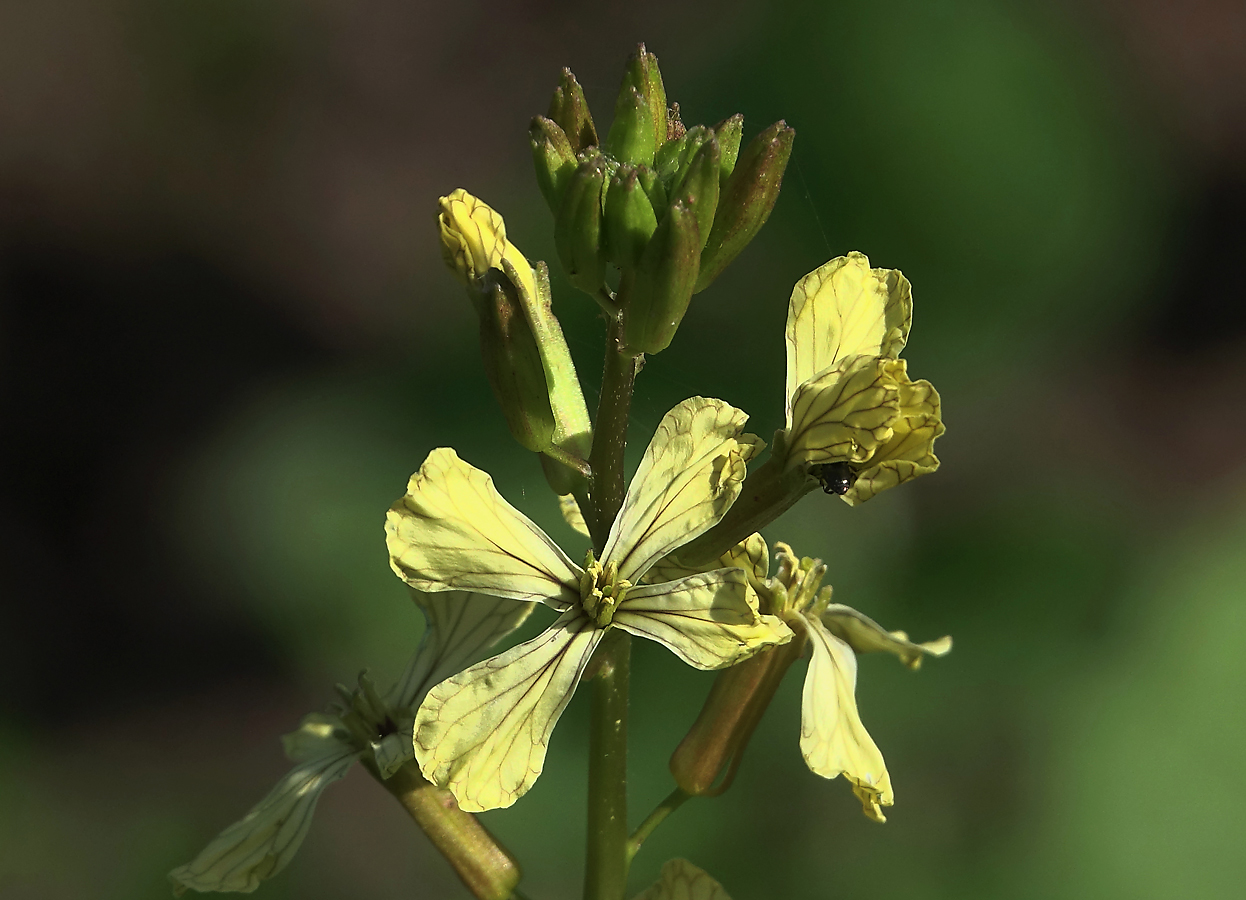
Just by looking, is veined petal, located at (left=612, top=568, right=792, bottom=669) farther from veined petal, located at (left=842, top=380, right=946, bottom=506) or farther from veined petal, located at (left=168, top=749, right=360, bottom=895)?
veined petal, located at (left=168, top=749, right=360, bottom=895)

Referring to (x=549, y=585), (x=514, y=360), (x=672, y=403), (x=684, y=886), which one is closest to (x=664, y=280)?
(x=514, y=360)

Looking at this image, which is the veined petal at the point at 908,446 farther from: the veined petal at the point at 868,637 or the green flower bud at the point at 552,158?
the green flower bud at the point at 552,158

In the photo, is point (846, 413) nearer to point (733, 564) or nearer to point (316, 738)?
point (733, 564)

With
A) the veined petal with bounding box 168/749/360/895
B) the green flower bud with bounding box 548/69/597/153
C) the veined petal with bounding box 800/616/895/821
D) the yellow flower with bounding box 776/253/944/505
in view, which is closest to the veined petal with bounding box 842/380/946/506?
the yellow flower with bounding box 776/253/944/505

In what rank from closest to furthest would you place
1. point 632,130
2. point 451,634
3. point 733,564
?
point 632,130, point 733,564, point 451,634

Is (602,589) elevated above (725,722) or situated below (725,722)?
above

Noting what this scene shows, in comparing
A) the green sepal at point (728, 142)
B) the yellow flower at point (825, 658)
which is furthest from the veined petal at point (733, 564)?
the green sepal at point (728, 142)
